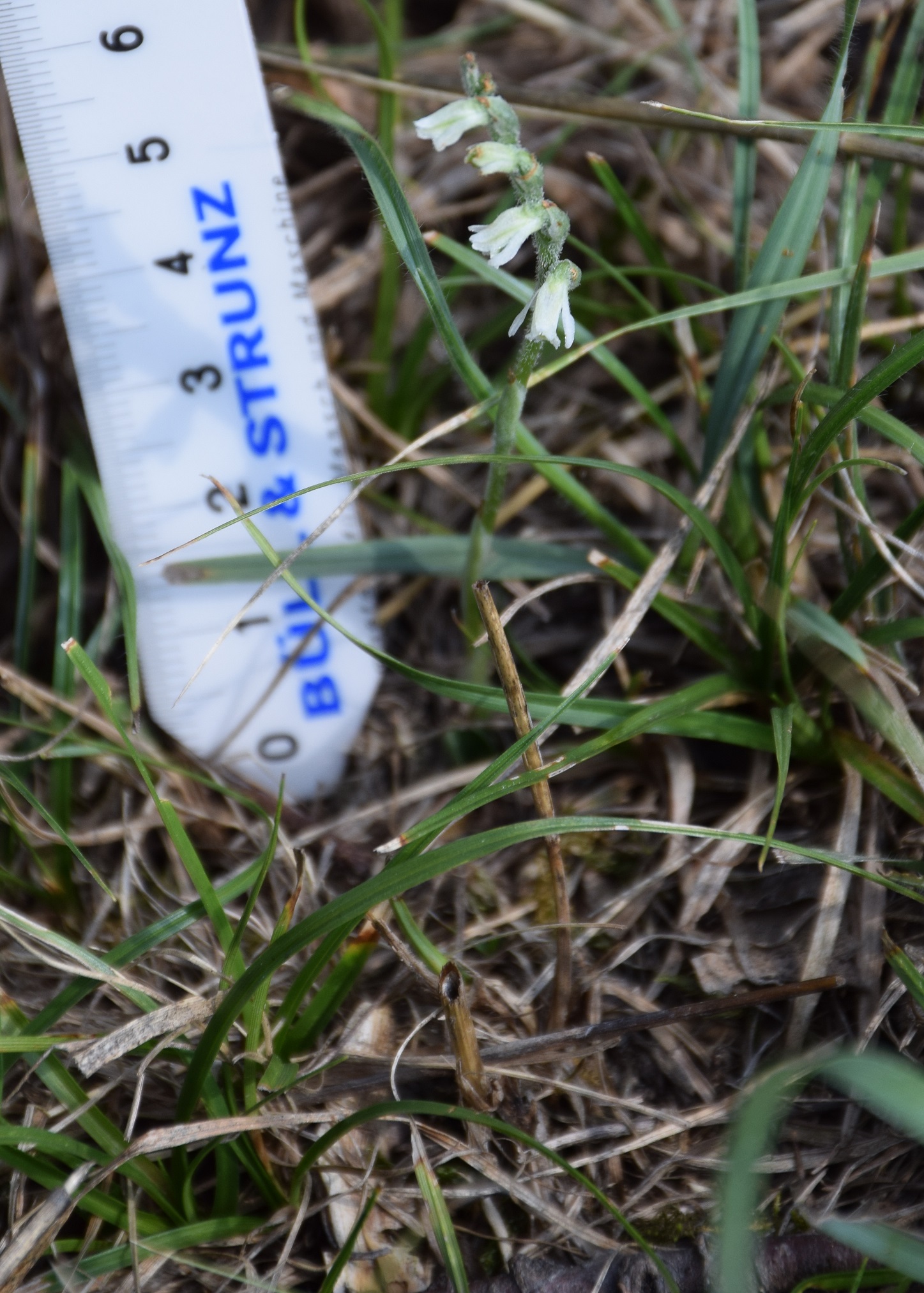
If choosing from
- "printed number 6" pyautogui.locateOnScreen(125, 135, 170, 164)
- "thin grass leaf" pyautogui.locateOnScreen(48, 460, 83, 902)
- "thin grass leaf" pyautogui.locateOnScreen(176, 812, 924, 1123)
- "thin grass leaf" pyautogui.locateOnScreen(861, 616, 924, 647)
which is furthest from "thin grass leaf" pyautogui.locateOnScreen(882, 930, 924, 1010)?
"printed number 6" pyautogui.locateOnScreen(125, 135, 170, 164)

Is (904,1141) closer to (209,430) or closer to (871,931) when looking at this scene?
(871,931)

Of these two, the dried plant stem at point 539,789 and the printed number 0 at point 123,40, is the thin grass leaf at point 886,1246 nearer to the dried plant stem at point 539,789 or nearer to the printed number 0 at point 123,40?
the dried plant stem at point 539,789

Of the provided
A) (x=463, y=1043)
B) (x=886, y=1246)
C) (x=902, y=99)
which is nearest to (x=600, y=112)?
(x=902, y=99)

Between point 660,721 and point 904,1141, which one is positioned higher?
point 660,721

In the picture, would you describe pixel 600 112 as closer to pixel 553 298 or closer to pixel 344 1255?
pixel 553 298

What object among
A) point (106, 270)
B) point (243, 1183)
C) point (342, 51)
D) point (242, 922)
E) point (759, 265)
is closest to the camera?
point (242, 922)

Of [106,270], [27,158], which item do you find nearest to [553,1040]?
[106,270]
